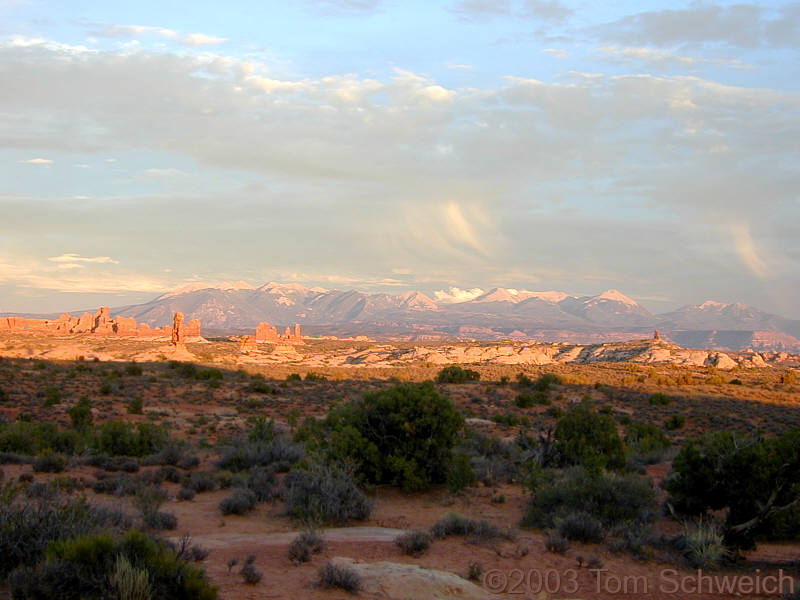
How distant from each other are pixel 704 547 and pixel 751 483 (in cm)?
129

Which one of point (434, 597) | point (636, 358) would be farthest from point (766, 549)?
point (636, 358)

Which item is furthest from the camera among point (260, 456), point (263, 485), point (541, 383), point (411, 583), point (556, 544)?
point (541, 383)

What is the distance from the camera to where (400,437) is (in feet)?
43.0

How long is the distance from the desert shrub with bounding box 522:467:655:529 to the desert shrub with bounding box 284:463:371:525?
306 cm

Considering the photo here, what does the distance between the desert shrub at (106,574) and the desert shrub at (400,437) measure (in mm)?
6824

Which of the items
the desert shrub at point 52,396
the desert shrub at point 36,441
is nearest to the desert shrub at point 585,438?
the desert shrub at point 36,441

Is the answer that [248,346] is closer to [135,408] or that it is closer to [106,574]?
[135,408]

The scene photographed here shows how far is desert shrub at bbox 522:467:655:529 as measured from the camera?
391 inches

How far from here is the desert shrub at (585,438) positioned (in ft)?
49.3

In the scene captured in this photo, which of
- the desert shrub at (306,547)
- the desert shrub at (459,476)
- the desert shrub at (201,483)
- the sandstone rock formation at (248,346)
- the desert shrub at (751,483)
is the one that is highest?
the desert shrub at (751,483)

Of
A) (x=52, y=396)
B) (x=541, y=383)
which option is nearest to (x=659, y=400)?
(x=541, y=383)

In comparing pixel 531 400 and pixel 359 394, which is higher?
pixel 531 400

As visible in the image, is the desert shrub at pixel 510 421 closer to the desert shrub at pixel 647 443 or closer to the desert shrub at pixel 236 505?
the desert shrub at pixel 647 443

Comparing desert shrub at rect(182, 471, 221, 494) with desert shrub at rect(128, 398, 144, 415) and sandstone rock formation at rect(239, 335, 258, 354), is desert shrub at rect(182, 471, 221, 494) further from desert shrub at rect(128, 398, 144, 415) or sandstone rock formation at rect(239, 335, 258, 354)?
sandstone rock formation at rect(239, 335, 258, 354)
